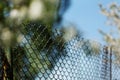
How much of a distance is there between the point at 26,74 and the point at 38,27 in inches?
17.4

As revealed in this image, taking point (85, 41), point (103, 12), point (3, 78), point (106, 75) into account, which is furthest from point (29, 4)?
point (103, 12)

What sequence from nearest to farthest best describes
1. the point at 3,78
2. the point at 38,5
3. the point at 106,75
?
the point at 38,5, the point at 3,78, the point at 106,75

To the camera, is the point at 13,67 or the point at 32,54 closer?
the point at 13,67

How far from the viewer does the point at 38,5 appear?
0.59 meters

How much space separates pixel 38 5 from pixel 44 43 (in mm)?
2359

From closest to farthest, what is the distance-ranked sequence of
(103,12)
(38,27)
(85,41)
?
(38,27) < (85,41) < (103,12)

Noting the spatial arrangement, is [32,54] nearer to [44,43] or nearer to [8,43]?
[44,43]

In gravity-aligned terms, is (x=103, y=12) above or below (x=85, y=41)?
above

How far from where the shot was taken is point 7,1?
655mm

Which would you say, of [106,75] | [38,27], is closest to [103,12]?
[106,75]

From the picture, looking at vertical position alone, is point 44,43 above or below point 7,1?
above

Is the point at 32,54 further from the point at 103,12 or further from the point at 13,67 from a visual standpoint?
the point at 103,12

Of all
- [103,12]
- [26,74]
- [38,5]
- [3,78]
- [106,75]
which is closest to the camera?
[38,5]

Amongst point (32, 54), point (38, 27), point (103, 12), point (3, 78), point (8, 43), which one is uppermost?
point (103, 12)
